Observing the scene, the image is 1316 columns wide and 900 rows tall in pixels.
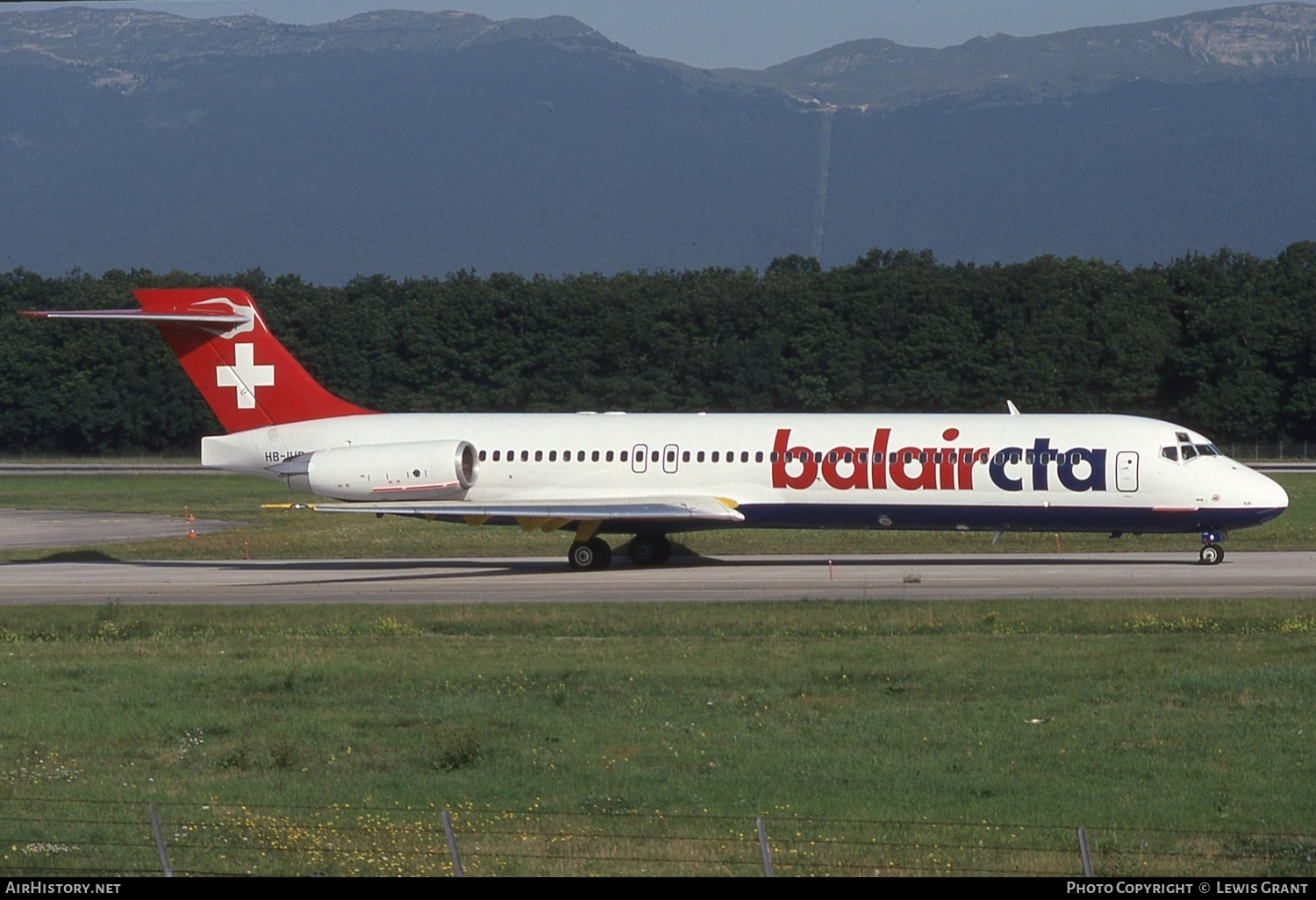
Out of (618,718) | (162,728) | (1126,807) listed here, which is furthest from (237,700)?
(1126,807)

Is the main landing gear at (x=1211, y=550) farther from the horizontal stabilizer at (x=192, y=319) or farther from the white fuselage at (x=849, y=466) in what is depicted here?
the horizontal stabilizer at (x=192, y=319)

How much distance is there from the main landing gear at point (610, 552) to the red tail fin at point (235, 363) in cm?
698

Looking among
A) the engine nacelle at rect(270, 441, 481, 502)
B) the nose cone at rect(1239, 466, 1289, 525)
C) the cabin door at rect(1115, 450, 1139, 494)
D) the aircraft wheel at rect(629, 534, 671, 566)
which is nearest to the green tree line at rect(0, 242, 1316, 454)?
the aircraft wheel at rect(629, 534, 671, 566)

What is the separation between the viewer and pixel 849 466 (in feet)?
109

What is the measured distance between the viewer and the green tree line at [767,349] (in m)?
82.9

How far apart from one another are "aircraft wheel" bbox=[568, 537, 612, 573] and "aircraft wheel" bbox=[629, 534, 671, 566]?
3.55 feet

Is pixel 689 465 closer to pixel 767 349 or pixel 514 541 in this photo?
pixel 514 541

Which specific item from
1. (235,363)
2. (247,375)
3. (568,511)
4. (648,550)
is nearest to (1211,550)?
(648,550)

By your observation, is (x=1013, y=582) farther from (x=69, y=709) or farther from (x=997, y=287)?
(x=997, y=287)

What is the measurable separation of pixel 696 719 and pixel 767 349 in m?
70.0

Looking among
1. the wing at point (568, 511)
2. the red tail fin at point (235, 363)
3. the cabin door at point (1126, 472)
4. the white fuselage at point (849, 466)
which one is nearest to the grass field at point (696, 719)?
the cabin door at point (1126, 472)

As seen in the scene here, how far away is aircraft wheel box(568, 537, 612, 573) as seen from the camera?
114 feet

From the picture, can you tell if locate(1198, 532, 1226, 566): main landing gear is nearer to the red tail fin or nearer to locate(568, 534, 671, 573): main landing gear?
locate(568, 534, 671, 573): main landing gear

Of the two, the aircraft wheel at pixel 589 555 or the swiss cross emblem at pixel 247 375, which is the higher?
the swiss cross emblem at pixel 247 375
